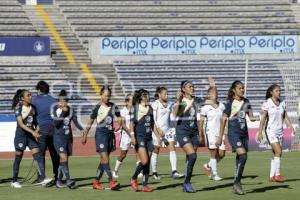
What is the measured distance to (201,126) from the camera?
58.9 feet

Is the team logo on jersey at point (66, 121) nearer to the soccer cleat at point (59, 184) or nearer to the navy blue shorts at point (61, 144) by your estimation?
the navy blue shorts at point (61, 144)

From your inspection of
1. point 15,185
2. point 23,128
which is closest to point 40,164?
point 15,185

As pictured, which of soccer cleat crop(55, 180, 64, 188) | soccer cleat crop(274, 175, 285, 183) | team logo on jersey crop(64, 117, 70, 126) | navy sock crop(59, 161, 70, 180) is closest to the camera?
navy sock crop(59, 161, 70, 180)

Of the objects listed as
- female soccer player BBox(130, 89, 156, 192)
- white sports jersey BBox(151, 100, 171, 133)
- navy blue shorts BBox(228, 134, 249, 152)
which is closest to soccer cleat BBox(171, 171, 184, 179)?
white sports jersey BBox(151, 100, 171, 133)

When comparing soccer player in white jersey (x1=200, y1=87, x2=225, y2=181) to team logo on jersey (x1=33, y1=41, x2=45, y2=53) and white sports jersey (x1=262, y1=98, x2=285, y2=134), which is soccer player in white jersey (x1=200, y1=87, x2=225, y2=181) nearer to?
white sports jersey (x1=262, y1=98, x2=285, y2=134)

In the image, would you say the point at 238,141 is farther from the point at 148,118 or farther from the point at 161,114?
the point at 161,114

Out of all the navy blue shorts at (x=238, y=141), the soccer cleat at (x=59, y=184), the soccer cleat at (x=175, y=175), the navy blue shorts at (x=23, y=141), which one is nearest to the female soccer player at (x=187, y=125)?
the navy blue shorts at (x=238, y=141)

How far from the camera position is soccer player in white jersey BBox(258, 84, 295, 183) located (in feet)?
61.1

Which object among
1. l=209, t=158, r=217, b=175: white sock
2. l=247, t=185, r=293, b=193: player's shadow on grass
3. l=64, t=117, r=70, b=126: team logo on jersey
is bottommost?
l=247, t=185, r=293, b=193: player's shadow on grass

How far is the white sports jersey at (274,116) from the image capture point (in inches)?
738

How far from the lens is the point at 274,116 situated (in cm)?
1888

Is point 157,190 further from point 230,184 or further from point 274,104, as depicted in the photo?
point 274,104

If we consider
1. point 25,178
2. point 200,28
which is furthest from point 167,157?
point 200,28

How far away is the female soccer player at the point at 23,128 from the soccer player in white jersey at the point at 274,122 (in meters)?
4.93
